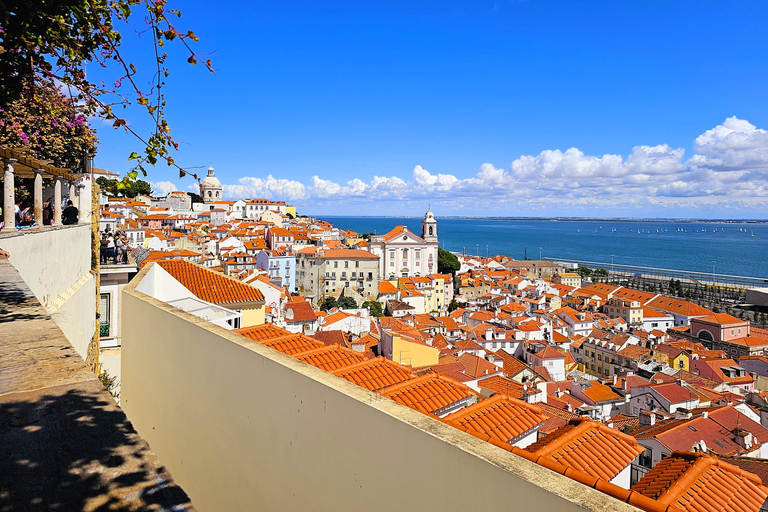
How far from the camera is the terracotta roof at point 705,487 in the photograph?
7.15 ft

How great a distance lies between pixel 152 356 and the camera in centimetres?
405

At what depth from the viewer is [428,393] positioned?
332 centimetres

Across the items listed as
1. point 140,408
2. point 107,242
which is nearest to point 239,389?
point 140,408

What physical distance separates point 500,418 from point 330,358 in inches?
57.9

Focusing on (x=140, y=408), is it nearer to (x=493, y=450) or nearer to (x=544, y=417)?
(x=544, y=417)

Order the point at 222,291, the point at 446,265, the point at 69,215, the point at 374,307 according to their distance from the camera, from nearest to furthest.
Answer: the point at 69,215
the point at 222,291
the point at 374,307
the point at 446,265

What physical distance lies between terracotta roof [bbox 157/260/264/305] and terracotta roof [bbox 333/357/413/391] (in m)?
3.73

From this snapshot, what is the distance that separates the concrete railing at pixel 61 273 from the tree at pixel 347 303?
118 feet

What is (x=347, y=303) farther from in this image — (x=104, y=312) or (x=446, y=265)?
(x=104, y=312)

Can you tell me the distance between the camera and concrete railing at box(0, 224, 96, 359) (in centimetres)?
412

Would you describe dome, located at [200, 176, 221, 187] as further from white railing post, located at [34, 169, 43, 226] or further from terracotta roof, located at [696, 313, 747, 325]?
white railing post, located at [34, 169, 43, 226]

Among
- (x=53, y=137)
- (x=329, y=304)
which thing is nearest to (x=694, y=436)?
(x=53, y=137)

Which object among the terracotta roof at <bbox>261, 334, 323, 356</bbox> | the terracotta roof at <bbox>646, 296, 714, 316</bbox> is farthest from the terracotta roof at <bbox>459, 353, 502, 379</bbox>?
the terracotta roof at <bbox>646, 296, 714, 316</bbox>

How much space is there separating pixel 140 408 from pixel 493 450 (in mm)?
4060
